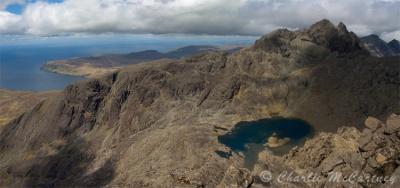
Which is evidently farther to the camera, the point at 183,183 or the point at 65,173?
the point at 65,173

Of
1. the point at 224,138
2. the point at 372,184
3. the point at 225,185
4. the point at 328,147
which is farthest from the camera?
the point at 224,138

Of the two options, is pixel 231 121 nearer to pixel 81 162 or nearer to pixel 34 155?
pixel 81 162

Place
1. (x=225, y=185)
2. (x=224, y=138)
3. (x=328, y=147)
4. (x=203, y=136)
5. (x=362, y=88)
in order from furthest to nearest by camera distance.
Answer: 1. (x=362, y=88)
2. (x=224, y=138)
3. (x=203, y=136)
4. (x=328, y=147)
5. (x=225, y=185)

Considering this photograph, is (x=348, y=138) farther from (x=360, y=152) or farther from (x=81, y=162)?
(x=81, y=162)

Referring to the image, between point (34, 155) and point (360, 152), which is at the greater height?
point (360, 152)

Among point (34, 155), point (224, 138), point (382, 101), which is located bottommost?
point (34, 155)

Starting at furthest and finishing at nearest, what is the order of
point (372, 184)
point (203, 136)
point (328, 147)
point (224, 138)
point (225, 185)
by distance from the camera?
point (224, 138), point (203, 136), point (328, 147), point (225, 185), point (372, 184)

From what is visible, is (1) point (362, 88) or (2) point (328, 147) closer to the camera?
(2) point (328, 147)

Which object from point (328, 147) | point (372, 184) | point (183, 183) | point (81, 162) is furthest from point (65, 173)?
point (372, 184)

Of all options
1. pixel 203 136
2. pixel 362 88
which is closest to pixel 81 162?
pixel 203 136
